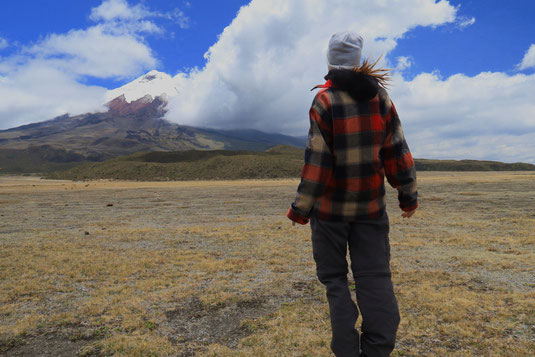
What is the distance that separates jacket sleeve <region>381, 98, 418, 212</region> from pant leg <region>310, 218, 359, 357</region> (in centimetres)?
64

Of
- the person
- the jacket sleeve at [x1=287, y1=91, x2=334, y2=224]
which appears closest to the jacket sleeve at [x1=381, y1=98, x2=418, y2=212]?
the person

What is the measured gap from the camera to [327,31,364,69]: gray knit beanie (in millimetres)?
2475

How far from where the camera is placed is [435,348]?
3.41 m

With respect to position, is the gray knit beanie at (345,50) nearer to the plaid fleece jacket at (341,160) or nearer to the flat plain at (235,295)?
the plaid fleece jacket at (341,160)

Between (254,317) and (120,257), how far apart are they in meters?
4.80

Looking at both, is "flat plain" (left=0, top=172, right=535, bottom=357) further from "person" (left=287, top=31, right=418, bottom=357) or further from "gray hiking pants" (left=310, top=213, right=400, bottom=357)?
"person" (left=287, top=31, right=418, bottom=357)

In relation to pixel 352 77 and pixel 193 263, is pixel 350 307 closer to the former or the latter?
pixel 352 77

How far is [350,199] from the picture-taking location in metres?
2.34

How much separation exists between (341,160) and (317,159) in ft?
0.58

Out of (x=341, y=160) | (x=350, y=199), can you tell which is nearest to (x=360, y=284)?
(x=350, y=199)

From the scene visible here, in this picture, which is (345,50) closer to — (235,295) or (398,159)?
(398,159)

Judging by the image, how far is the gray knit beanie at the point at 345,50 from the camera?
8.12ft

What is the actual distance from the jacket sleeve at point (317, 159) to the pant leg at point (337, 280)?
0.20 meters

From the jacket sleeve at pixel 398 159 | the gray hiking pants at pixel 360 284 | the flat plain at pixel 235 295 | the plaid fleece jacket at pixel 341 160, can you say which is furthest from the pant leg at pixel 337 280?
the flat plain at pixel 235 295
